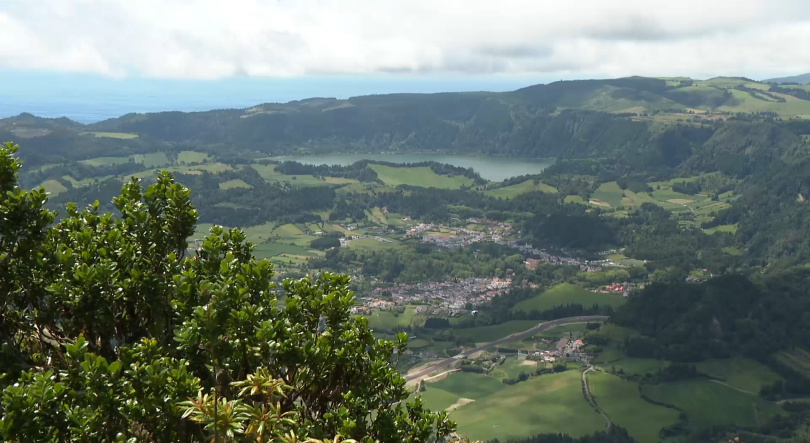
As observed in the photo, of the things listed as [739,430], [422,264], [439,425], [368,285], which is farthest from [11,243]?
[422,264]

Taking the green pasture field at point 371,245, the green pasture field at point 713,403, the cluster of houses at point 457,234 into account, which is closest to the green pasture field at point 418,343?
the green pasture field at point 713,403

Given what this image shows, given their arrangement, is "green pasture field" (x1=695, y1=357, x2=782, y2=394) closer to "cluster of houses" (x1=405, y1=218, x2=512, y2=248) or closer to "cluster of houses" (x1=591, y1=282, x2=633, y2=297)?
"cluster of houses" (x1=591, y1=282, x2=633, y2=297)

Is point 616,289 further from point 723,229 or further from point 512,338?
point 723,229

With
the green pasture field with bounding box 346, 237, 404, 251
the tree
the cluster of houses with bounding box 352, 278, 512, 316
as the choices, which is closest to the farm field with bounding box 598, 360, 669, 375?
the cluster of houses with bounding box 352, 278, 512, 316

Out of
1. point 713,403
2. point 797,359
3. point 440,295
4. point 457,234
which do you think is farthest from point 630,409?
point 457,234

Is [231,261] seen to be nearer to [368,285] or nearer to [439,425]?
[439,425]
